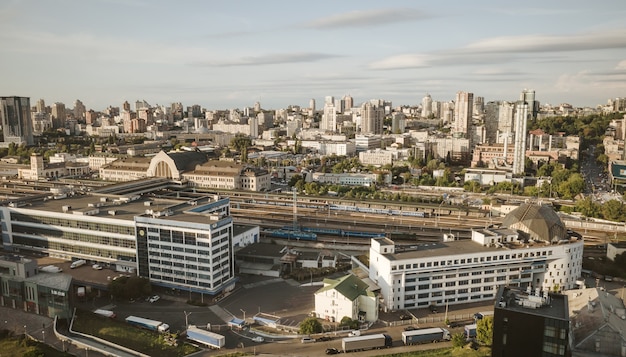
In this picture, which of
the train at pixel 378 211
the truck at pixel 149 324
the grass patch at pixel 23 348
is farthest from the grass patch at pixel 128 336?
the train at pixel 378 211

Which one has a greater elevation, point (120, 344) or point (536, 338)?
point (536, 338)

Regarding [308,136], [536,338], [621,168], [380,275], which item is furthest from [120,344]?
[308,136]

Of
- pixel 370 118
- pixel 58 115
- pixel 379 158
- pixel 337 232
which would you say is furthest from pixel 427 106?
pixel 337 232

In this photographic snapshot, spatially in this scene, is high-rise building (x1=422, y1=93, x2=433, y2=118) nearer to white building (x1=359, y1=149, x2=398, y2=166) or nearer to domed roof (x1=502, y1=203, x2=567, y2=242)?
white building (x1=359, y1=149, x2=398, y2=166)

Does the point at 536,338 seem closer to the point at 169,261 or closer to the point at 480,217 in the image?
the point at 169,261

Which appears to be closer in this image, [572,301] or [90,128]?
[572,301]

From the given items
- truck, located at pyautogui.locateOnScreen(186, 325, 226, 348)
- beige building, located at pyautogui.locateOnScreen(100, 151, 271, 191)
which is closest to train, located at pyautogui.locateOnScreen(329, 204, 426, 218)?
beige building, located at pyautogui.locateOnScreen(100, 151, 271, 191)
